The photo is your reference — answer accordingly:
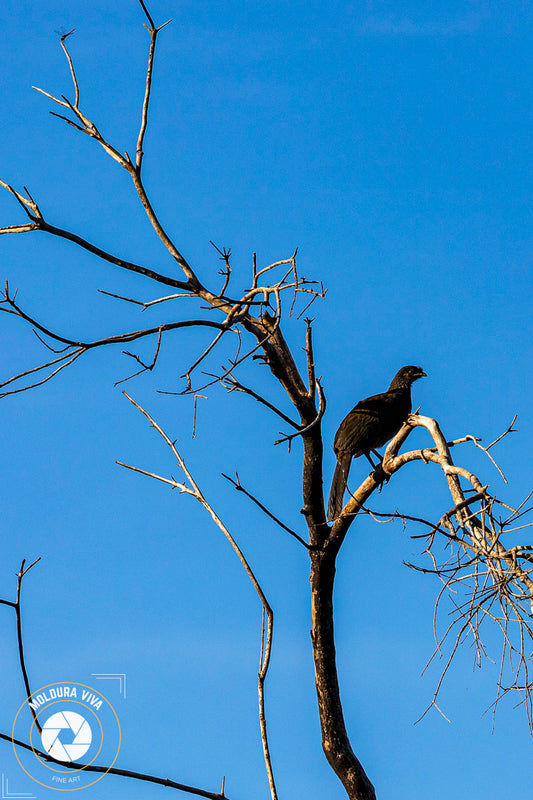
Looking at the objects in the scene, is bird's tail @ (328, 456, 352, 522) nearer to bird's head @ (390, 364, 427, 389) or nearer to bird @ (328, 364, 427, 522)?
bird @ (328, 364, 427, 522)

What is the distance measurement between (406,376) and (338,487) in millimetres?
1342

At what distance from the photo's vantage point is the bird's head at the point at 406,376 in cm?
647

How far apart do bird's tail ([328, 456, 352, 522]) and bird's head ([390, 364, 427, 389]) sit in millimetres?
961

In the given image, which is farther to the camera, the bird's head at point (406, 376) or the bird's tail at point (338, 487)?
the bird's head at point (406, 376)

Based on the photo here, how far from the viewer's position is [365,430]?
5.82m

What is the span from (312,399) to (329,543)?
928 millimetres

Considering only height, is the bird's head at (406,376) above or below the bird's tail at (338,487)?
above

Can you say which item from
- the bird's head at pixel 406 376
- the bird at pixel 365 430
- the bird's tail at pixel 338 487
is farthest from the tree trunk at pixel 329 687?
the bird's head at pixel 406 376

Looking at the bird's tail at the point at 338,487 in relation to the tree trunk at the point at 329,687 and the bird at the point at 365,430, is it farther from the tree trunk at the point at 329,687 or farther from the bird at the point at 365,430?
the tree trunk at the point at 329,687

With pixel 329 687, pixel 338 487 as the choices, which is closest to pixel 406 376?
pixel 338 487

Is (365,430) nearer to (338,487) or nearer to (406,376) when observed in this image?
(338,487)

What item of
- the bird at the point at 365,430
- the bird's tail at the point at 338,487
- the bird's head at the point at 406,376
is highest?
the bird's head at the point at 406,376

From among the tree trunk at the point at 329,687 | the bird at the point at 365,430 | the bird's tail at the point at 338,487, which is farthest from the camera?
the bird at the point at 365,430

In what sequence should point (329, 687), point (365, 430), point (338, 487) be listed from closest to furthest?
point (329, 687) → point (338, 487) → point (365, 430)
